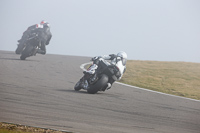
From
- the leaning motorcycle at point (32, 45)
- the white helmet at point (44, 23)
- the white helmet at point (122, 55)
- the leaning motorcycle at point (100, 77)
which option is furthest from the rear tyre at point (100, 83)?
the white helmet at point (44, 23)

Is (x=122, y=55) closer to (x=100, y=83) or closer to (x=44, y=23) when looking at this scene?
(x=100, y=83)

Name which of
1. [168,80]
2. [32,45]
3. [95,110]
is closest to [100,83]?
[95,110]

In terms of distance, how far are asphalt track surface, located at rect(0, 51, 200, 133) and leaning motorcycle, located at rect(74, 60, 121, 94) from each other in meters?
0.31

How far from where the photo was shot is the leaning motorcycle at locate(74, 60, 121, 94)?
11.8m

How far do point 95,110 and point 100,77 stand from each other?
9.22ft

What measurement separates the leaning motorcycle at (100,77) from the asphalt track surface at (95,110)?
0.31 meters

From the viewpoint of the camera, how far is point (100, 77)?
11867mm

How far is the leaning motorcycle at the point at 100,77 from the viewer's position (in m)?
11.8

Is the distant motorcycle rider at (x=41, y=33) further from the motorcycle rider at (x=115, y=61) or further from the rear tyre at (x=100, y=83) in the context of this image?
the rear tyre at (x=100, y=83)

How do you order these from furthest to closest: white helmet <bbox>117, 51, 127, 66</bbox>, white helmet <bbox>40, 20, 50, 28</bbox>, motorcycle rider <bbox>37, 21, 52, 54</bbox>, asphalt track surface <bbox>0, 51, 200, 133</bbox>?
white helmet <bbox>40, 20, 50, 28</bbox>, motorcycle rider <bbox>37, 21, 52, 54</bbox>, white helmet <bbox>117, 51, 127, 66</bbox>, asphalt track surface <bbox>0, 51, 200, 133</bbox>

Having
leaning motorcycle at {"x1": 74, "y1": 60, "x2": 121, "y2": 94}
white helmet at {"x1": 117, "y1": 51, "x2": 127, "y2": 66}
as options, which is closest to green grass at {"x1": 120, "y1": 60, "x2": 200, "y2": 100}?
white helmet at {"x1": 117, "y1": 51, "x2": 127, "y2": 66}

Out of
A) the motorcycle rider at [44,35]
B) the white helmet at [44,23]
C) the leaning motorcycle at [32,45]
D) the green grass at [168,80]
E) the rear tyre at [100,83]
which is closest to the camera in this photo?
the rear tyre at [100,83]

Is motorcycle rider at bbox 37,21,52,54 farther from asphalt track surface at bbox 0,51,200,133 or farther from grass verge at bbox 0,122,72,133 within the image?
grass verge at bbox 0,122,72,133

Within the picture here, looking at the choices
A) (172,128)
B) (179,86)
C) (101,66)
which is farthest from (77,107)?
(179,86)
